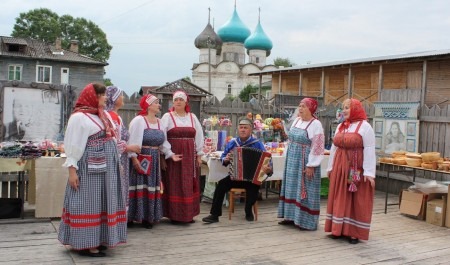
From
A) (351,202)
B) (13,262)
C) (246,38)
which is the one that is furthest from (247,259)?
(246,38)

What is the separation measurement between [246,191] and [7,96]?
3.67 m

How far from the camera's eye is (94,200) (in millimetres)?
4156

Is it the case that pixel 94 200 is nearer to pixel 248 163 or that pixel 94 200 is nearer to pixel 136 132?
pixel 136 132

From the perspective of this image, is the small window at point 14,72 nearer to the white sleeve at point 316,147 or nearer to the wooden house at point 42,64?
the wooden house at point 42,64

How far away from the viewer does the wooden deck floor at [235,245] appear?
4398mm

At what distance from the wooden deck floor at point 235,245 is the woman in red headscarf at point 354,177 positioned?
228mm

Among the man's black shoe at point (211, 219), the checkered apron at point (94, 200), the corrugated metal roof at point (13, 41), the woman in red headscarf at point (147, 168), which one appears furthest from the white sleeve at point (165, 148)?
the corrugated metal roof at point (13, 41)

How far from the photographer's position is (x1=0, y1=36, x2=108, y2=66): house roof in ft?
98.8

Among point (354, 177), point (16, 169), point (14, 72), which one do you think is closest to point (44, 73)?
point (14, 72)

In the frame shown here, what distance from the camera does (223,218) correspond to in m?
6.26

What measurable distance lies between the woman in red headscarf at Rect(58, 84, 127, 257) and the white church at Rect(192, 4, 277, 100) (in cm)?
4137

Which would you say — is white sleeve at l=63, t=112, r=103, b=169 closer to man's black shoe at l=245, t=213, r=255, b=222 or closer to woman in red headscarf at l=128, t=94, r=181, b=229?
woman in red headscarf at l=128, t=94, r=181, b=229

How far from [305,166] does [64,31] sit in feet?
151

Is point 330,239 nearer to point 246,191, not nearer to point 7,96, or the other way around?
point 246,191
